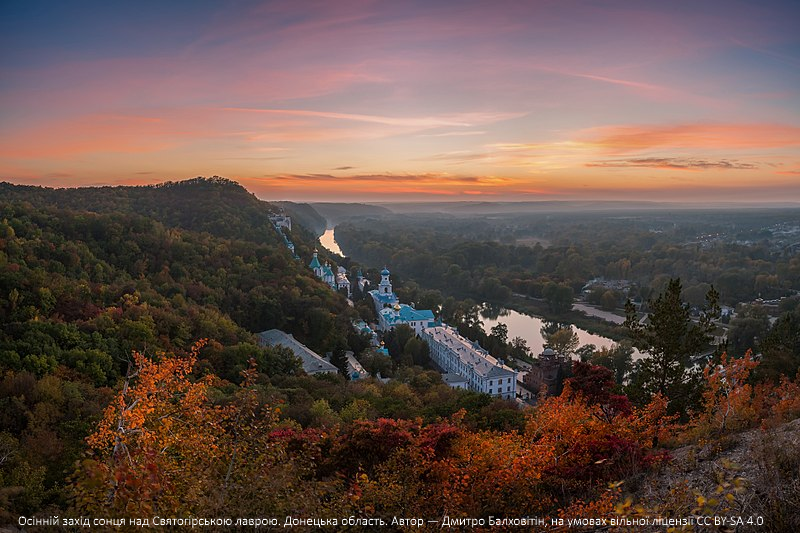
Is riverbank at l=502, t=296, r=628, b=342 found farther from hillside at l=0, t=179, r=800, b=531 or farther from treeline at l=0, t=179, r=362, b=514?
hillside at l=0, t=179, r=800, b=531

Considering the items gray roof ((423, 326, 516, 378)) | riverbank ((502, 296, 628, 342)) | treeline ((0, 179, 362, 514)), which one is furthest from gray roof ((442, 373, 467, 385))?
riverbank ((502, 296, 628, 342))

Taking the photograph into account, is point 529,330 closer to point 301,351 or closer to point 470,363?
point 470,363

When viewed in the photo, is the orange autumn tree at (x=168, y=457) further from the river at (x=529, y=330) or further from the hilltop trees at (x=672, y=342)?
the river at (x=529, y=330)

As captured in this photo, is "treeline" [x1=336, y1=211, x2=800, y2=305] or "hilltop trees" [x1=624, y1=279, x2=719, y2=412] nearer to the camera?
"hilltop trees" [x1=624, y1=279, x2=719, y2=412]

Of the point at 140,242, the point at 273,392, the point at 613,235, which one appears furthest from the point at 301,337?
the point at 613,235

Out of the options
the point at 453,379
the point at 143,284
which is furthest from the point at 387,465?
the point at 143,284

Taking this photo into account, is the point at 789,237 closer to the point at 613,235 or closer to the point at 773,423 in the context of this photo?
the point at 613,235
